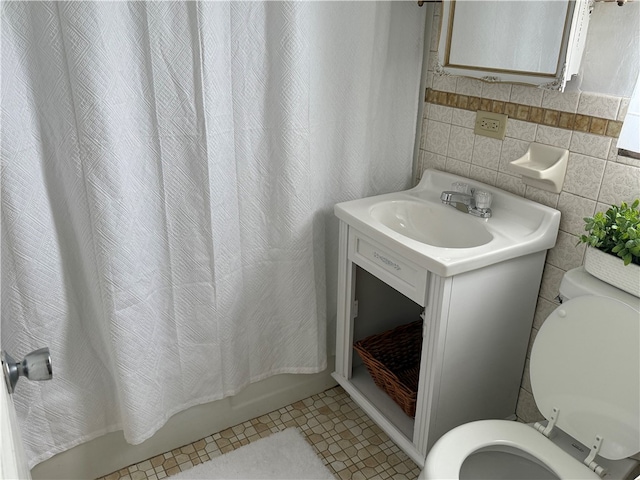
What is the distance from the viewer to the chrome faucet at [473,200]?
1.66m

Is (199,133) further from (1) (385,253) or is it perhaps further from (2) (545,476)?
(2) (545,476)

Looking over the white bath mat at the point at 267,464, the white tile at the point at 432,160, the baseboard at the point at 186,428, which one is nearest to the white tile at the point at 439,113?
the white tile at the point at 432,160

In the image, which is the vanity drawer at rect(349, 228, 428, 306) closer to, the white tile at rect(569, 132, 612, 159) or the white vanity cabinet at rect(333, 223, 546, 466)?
the white vanity cabinet at rect(333, 223, 546, 466)

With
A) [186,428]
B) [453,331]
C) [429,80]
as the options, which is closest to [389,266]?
[453,331]

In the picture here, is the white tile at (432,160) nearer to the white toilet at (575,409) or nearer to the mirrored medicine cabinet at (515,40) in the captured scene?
the mirrored medicine cabinet at (515,40)

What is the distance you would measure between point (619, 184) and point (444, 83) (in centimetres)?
69

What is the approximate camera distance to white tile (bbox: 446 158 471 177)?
1836 millimetres

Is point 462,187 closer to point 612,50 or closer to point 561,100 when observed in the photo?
point 561,100

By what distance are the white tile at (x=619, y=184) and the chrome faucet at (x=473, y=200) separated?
1.04 feet

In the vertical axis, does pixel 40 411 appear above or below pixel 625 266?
below

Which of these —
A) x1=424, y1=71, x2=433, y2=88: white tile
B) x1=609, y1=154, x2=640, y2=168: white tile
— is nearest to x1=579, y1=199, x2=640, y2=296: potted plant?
x1=609, y1=154, x2=640, y2=168: white tile

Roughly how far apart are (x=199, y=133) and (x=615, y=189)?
1.14 m

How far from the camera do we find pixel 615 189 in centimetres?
142

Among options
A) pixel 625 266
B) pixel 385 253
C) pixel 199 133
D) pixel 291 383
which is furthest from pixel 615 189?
pixel 291 383
